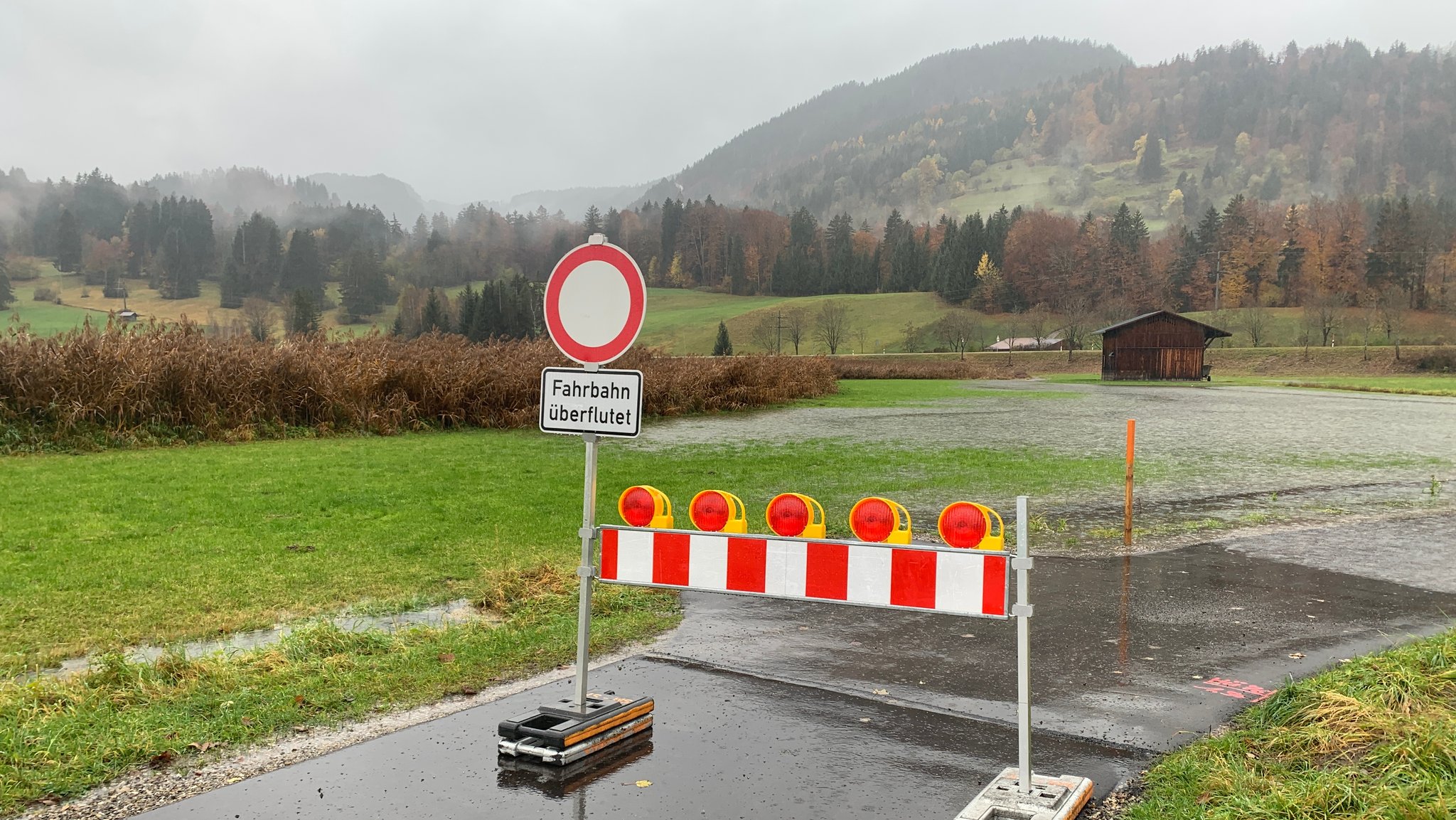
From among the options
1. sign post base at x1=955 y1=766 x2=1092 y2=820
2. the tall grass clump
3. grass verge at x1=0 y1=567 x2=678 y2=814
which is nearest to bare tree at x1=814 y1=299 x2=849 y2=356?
the tall grass clump

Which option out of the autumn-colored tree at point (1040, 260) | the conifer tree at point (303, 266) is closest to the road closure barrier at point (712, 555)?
the autumn-colored tree at point (1040, 260)

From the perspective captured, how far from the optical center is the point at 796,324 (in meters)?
122

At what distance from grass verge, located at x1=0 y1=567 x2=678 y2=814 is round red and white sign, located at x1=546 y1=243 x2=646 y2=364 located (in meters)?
2.00

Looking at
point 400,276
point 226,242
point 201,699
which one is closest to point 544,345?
point 201,699

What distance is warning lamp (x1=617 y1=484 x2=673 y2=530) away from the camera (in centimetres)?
480

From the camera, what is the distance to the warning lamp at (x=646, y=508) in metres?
4.80

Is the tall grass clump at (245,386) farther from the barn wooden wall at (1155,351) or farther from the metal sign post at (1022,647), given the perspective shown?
the barn wooden wall at (1155,351)

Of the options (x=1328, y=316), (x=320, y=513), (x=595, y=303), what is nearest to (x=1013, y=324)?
(x=1328, y=316)

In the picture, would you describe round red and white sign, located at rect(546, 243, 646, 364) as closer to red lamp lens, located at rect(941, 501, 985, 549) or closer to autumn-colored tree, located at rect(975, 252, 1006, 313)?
red lamp lens, located at rect(941, 501, 985, 549)

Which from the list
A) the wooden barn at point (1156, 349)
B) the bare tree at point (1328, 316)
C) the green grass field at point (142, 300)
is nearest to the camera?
the wooden barn at point (1156, 349)

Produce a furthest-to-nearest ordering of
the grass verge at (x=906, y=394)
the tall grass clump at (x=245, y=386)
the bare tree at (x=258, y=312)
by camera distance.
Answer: the bare tree at (x=258, y=312), the grass verge at (x=906, y=394), the tall grass clump at (x=245, y=386)

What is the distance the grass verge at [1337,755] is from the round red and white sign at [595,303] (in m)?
3.07

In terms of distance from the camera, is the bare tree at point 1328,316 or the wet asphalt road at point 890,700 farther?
the bare tree at point 1328,316

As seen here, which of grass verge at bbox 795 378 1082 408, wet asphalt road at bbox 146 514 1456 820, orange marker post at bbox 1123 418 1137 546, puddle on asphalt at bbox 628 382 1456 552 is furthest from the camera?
grass verge at bbox 795 378 1082 408
